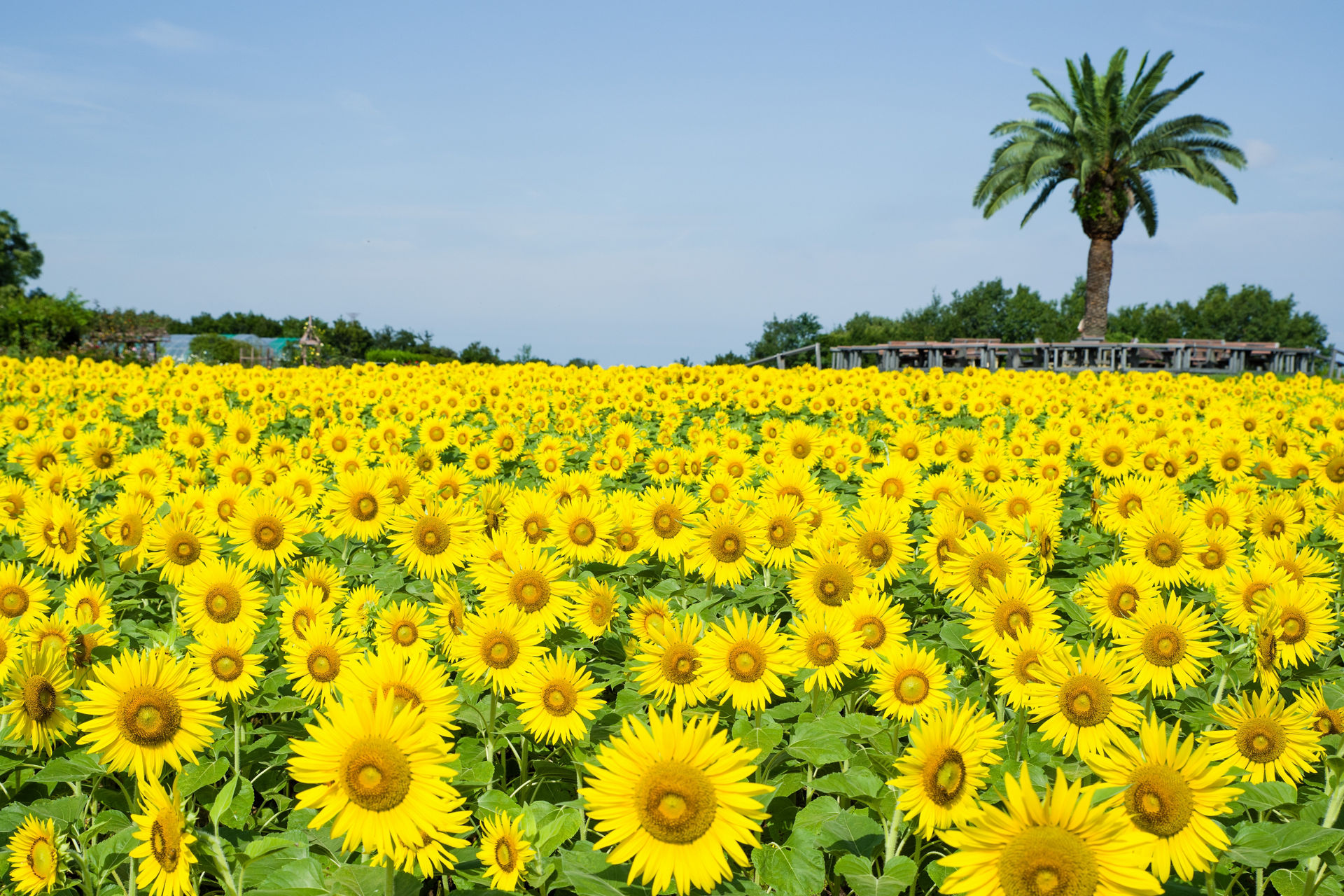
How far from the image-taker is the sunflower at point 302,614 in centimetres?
283

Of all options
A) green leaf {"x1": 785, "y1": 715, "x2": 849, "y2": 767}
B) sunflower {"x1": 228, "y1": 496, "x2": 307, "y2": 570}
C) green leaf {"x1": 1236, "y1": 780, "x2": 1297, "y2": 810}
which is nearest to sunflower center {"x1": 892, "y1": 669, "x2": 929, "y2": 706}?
green leaf {"x1": 785, "y1": 715, "x2": 849, "y2": 767}

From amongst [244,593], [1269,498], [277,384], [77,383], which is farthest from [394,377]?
[1269,498]

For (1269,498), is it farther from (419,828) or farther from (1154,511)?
(419,828)

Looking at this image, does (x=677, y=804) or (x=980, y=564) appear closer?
(x=677, y=804)

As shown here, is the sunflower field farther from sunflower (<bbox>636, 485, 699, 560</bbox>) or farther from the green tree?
the green tree

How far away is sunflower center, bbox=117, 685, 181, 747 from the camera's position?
2182 millimetres

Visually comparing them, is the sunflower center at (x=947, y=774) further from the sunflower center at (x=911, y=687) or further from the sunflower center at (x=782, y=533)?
the sunflower center at (x=782, y=533)

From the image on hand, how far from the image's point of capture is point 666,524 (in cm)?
376

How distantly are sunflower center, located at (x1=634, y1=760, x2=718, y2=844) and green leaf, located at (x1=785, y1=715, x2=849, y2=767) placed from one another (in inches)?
30.5

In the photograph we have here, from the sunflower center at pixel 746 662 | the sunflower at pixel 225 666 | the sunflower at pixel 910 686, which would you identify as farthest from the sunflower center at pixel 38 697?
the sunflower at pixel 910 686

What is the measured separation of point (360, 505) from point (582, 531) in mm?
1077

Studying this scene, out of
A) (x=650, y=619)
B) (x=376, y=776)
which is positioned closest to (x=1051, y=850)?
(x=376, y=776)

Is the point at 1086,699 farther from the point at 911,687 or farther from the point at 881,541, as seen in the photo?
the point at 881,541

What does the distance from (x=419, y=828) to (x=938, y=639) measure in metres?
2.43
